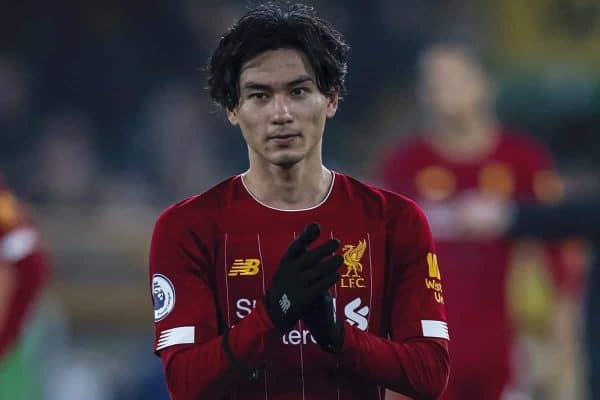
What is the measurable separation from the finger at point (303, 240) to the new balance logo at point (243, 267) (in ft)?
0.83

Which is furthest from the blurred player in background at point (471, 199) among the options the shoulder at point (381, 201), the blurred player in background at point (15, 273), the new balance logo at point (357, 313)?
the new balance logo at point (357, 313)

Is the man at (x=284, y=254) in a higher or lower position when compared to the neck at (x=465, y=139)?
lower

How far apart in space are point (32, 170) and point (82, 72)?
49.2 inches

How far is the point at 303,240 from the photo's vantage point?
273 cm

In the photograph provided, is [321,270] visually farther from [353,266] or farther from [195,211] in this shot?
[195,211]

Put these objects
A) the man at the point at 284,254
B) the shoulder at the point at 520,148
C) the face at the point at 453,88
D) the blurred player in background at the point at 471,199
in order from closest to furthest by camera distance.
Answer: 1. the man at the point at 284,254
2. the blurred player in background at the point at 471,199
3. the shoulder at the point at 520,148
4. the face at the point at 453,88

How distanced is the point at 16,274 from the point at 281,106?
314 cm

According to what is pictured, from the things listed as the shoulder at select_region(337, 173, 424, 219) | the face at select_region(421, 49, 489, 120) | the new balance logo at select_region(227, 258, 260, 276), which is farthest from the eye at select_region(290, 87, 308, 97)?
the face at select_region(421, 49, 489, 120)

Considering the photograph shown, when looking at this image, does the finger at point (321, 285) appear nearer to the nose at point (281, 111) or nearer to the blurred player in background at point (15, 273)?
the nose at point (281, 111)

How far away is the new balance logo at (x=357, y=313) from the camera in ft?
9.90

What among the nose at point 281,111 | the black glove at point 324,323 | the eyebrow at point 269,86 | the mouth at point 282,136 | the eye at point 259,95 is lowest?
the black glove at point 324,323

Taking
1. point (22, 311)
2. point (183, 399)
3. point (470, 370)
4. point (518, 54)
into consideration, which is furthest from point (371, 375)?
point (518, 54)

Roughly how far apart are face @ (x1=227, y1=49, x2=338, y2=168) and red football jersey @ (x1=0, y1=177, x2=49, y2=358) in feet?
9.68

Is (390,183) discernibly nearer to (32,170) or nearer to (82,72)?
(32,170)
